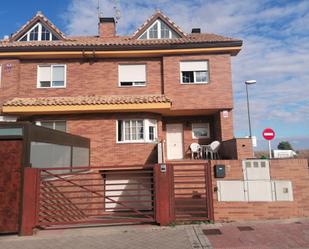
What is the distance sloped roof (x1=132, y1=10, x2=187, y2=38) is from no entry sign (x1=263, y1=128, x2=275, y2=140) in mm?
8123

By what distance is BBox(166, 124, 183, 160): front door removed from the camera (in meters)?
17.3

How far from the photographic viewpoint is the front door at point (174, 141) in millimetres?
17266

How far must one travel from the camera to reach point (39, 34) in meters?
18.0

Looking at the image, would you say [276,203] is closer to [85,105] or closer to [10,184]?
[10,184]

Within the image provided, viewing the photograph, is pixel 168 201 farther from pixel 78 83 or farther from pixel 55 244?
pixel 78 83

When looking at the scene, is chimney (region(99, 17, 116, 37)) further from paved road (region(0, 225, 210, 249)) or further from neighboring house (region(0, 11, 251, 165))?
paved road (region(0, 225, 210, 249))

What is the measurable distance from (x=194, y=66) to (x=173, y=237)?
434 inches

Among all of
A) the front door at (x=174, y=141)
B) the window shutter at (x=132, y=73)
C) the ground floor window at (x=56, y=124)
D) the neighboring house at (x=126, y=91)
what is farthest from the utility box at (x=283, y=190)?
the ground floor window at (x=56, y=124)

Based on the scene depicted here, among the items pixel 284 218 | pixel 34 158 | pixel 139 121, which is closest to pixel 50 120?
pixel 139 121

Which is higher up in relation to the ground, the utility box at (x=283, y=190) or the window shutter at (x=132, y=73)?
the window shutter at (x=132, y=73)

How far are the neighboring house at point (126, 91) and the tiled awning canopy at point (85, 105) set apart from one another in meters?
0.05

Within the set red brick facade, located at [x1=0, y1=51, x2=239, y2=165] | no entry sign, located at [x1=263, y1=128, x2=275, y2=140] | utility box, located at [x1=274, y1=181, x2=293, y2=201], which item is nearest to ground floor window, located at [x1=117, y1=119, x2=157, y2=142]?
red brick facade, located at [x1=0, y1=51, x2=239, y2=165]

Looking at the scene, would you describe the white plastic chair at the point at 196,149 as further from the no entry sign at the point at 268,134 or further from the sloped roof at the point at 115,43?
the sloped roof at the point at 115,43

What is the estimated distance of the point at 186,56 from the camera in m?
16.4
